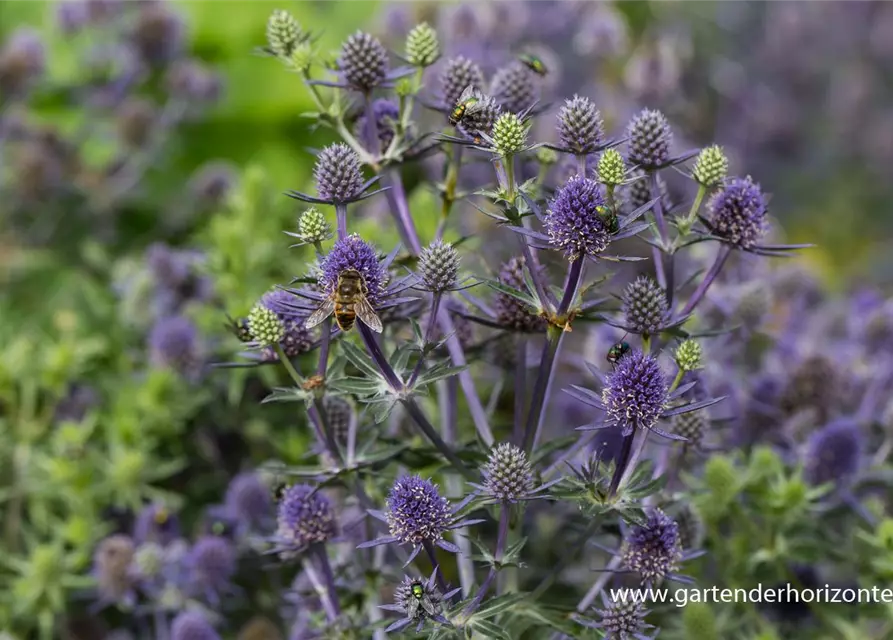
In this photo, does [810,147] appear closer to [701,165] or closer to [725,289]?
[725,289]

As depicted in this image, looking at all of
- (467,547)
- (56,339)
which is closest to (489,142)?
(467,547)

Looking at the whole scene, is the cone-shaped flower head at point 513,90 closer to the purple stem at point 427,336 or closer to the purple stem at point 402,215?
the purple stem at point 402,215

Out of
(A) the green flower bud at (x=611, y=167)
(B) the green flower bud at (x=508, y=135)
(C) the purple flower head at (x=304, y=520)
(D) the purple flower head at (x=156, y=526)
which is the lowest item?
(D) the purple flower head at (x=156, y=526)

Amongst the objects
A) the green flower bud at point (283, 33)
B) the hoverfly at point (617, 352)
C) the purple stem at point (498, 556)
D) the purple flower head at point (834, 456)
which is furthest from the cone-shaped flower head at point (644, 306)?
the purple flower head at point (834, 456)

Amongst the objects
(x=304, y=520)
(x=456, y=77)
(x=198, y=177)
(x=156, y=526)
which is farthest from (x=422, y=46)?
(x=198, y=177)

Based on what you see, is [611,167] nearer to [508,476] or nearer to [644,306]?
[644,306]
